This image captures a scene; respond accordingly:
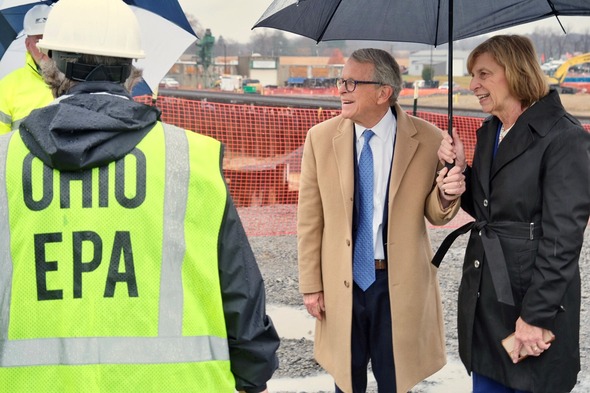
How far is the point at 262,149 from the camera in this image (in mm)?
12312

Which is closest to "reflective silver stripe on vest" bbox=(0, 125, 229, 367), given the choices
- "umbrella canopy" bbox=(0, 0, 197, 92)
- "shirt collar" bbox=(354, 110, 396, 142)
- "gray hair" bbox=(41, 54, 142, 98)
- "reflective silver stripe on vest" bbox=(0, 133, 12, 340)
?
"reflective silver stripe on vest" bbox=(0, 133, 12, 340)

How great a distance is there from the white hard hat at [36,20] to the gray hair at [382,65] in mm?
1665

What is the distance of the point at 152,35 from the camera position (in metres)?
4.49

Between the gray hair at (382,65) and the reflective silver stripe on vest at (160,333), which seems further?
the gray hair at (382,65)

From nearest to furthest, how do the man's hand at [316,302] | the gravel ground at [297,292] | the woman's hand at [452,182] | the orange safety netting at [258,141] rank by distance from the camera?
the woman's hand at [452,182], the man's hand at [316,302], the gravel ground at [297,292], the orange safety netting at [258,141]

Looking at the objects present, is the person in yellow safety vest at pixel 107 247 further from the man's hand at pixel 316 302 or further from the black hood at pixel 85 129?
the man's hand at pixel 316 302

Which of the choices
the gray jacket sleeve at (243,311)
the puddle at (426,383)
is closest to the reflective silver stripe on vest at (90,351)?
the gray jacket sleeve at (243,311)

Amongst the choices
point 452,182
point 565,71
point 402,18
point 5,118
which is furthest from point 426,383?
point 565,71

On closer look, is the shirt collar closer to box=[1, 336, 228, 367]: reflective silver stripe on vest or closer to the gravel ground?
the gravel ground

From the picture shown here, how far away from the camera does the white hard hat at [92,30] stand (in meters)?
1.96

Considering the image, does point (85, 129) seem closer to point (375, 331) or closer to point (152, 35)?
point (375, 331)

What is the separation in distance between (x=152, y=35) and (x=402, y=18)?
1.55 m

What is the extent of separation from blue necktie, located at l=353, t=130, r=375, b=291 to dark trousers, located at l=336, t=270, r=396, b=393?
0.05 metres

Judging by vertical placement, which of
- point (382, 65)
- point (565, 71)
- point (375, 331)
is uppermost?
point (565, 71)
